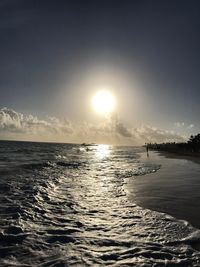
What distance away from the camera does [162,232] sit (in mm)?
9117

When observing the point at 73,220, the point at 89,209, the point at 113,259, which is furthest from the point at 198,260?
the point at 89,209

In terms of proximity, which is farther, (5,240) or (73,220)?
(73,220)

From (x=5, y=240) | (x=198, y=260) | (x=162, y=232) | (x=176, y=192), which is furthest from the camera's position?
(x=176, y=192)

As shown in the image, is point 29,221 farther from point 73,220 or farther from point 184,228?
point 184,228

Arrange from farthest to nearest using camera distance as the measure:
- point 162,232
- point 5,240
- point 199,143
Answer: point 199,143
point 162,232
point 5,240

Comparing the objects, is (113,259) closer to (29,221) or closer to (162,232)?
(162,232)

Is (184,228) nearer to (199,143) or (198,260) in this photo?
(198,260)

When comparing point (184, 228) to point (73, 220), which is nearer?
point (184, 228)

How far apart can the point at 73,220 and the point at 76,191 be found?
261 inches

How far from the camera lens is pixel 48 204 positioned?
1355 cm

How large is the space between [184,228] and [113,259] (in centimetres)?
346

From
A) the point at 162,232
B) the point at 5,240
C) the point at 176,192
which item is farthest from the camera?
the point at 176,192

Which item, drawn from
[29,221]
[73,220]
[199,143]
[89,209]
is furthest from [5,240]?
[199,143]

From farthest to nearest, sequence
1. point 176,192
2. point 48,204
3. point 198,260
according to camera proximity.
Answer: point 176,192 < point 48,204 < point 198,260
